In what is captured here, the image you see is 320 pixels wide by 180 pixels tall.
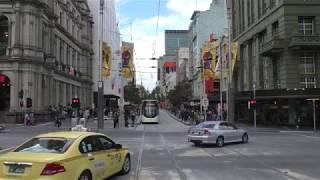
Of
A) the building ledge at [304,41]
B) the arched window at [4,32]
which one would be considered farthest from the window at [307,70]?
the arched window at [4,32]

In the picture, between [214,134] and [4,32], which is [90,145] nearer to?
[214,134]

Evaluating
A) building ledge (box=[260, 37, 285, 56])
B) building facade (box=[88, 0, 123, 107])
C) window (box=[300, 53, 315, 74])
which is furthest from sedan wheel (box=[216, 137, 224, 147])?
building facade (box=[88, 0, 123, 107])

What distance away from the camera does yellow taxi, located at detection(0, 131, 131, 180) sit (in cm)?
1039

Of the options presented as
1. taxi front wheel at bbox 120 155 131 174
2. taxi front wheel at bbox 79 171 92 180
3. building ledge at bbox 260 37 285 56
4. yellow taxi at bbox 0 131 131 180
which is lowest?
taxi front wheel at bbox 120 155 131 174

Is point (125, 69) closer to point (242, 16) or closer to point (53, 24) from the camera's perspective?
point (53, 24)

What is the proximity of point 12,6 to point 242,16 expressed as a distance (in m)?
32.7

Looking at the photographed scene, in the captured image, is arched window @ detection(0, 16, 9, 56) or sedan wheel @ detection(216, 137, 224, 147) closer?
sedan wheel @ detection(216, 137, 224, 147)

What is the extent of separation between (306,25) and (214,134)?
30.9 m

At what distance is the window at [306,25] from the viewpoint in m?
54.0

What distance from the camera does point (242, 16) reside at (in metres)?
73.9

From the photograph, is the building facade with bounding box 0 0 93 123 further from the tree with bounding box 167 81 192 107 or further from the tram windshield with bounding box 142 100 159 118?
the tree with bounding box 167 81 192 107

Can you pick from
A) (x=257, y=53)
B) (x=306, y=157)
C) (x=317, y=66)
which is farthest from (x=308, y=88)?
(x=306, y=157)

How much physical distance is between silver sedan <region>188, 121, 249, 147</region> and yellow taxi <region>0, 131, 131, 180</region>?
1450cm

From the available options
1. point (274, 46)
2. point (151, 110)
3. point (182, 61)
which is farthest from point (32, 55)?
point (182, 61)
